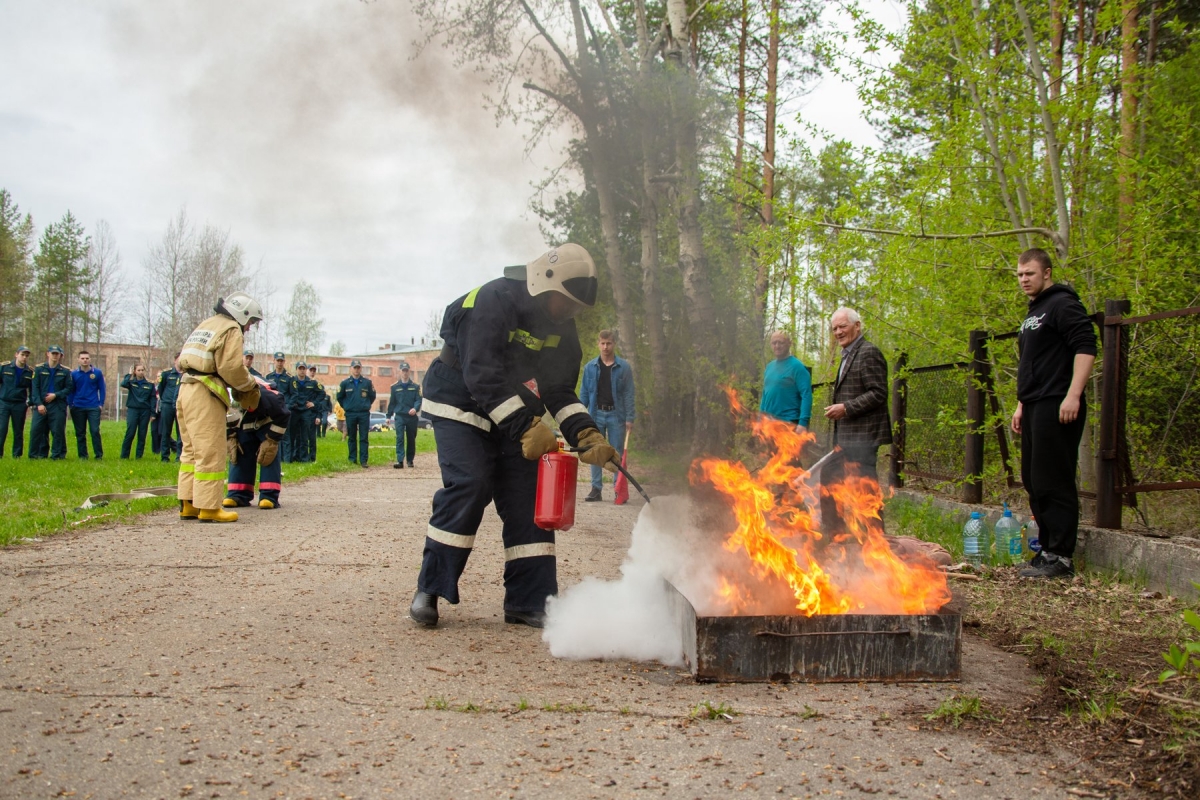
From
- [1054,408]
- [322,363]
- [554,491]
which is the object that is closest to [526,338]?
[554,491]

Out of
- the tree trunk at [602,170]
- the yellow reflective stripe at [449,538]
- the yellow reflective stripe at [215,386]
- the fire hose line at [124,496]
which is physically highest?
the tree trunk at [602,170]

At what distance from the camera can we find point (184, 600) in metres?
4.41

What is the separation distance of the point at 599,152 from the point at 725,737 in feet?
45.5

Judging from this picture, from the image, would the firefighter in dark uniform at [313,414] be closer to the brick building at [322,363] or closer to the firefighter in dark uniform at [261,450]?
the firefighter in dark uniform at [261,450]

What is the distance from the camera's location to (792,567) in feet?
12.2

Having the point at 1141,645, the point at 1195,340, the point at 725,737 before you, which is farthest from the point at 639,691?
the point at 1195,340

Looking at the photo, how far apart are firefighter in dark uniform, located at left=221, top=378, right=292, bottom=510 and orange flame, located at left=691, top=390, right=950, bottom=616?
209 inches

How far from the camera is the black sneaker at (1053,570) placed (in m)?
5.20

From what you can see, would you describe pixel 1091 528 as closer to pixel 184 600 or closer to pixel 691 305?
pixel 184 600

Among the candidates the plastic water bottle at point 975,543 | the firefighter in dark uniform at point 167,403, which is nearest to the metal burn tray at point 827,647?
the plastic water bottle at point 975,543

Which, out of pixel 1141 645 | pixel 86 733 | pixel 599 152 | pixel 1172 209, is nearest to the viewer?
pixel 86 733

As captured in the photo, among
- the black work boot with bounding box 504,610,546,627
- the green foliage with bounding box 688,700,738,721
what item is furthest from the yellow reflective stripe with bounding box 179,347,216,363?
the green foliage with bounding box 688,700,738,721

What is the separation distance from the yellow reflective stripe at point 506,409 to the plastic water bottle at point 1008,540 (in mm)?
3870

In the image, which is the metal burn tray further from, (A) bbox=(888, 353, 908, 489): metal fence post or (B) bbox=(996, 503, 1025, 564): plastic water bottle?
(A) bbox=(888, 353, 908, 489): metal fence post
